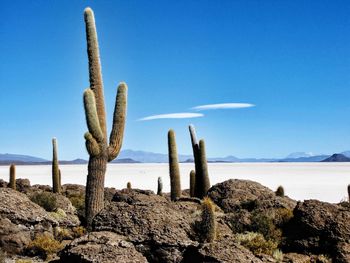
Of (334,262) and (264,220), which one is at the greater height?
(264,220)

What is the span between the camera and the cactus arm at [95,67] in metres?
16.1

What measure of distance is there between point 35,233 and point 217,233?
5.02m

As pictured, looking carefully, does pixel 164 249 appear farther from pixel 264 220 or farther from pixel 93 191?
pixel 93 191

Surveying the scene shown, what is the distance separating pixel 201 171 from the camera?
893 inches

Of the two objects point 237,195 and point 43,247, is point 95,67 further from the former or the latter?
point 237,195

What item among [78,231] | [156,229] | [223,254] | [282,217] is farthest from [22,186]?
[223,254]

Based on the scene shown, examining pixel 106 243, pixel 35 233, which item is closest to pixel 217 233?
pixel 106 243

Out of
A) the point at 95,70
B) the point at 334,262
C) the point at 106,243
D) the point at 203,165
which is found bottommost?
the point at 334,262

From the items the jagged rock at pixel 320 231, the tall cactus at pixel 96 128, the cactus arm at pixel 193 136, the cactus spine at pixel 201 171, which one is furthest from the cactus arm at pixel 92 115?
the cactus arm at pixel 193 136

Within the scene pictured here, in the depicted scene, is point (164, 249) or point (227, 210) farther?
point (227, 210)

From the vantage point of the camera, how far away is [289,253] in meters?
10.6

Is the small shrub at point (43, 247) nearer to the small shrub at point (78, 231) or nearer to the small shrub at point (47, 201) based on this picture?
the small shrub at point (78, 231)

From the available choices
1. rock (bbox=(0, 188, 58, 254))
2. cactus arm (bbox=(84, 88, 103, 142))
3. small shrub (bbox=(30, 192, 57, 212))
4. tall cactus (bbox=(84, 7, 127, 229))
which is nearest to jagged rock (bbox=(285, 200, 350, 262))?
tall cactus (bbox=(84, 7, 127, 229))

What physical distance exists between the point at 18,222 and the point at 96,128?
13.1 feet
